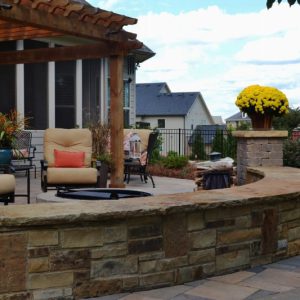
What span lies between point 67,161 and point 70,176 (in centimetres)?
86

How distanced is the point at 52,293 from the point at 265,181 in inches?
96.7

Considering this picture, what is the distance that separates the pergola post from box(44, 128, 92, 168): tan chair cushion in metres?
0.38

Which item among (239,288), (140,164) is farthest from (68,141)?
(239,288)

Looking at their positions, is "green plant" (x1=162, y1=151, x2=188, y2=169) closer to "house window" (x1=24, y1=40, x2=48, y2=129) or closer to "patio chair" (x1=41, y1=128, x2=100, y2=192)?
"house window" (x1=24, y1=40, x2=48, y2=129)

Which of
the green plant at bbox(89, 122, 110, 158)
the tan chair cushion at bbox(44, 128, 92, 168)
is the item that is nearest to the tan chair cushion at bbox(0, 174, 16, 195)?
the tan chair cushion at bbox(44, 128, 92, 168)

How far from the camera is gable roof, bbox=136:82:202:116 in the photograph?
146 ft

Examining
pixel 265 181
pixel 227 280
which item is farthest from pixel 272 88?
pixel 227 280

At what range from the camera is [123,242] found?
10.8 feet

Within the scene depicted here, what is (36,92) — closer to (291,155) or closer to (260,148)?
(291,155)

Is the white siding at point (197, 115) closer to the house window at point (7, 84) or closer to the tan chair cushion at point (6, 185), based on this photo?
the house window at point (7, 84)

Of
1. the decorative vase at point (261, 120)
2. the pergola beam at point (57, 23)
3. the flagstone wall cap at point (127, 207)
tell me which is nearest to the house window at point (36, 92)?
the pergola beam at point (57, 23)

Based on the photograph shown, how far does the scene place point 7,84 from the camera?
11.2 m

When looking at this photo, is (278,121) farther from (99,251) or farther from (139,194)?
(99,251)

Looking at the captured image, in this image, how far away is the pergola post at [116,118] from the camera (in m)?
7.70
